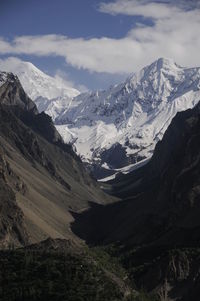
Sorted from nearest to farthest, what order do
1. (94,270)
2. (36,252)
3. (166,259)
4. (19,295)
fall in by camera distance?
(19,295)
(94,270)
(36,252)
(166,259)

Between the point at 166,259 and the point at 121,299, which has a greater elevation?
the point at 166,259

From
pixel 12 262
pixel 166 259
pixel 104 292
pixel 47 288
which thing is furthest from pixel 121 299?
pixel 166 259

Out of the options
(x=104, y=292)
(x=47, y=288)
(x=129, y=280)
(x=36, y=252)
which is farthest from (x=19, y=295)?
(x=129, y=280)

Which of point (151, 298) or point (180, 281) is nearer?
point (151, 298)

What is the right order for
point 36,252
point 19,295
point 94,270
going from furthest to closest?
point 36,252, point 94,270, point 19,295

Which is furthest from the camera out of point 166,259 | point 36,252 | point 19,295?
point 166,259

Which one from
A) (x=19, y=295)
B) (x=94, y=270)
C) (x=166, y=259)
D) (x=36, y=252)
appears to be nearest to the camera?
(x=19, y=295)

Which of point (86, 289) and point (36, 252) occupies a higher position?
point (36, 252)

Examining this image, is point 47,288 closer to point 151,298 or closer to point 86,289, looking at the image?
point 86,289

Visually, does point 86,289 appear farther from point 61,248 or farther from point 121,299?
point 61,248
